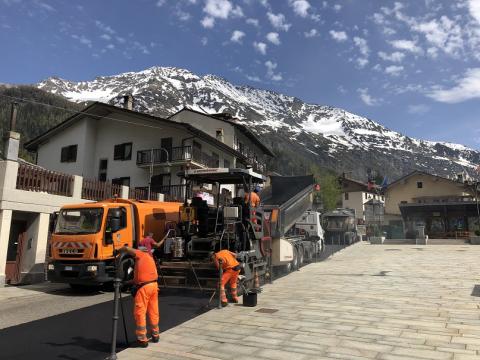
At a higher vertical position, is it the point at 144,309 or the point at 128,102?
the point at 128,102

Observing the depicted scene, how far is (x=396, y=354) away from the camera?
5844 mm

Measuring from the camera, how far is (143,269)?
647cm

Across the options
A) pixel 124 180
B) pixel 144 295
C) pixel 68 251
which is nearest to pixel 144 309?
pixel 144 295

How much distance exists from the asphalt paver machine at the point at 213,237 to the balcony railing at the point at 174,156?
60.8 feet

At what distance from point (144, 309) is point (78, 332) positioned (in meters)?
2.02

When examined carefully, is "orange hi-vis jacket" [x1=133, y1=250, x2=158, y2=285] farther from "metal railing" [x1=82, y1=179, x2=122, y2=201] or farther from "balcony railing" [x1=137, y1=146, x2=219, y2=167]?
"balcony railing" [x1=137, y1=146, x2=219, y2=167]

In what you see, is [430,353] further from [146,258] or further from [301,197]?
[301,197]

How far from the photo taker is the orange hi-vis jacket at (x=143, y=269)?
6441mm

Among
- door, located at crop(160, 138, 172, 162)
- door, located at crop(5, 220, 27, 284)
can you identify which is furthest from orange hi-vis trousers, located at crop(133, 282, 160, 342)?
door, located at crop(160, 138, 172, 162)

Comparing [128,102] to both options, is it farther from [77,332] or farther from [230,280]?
[77,332]

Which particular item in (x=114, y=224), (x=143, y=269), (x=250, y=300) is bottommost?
(x=250, y=300)

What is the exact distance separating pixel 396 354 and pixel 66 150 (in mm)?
35043

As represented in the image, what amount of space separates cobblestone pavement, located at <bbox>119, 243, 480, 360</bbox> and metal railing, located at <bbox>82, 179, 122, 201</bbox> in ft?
31.4

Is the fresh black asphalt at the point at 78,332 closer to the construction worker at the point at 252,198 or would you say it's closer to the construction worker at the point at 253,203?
the construction worker at the point at 253,203
